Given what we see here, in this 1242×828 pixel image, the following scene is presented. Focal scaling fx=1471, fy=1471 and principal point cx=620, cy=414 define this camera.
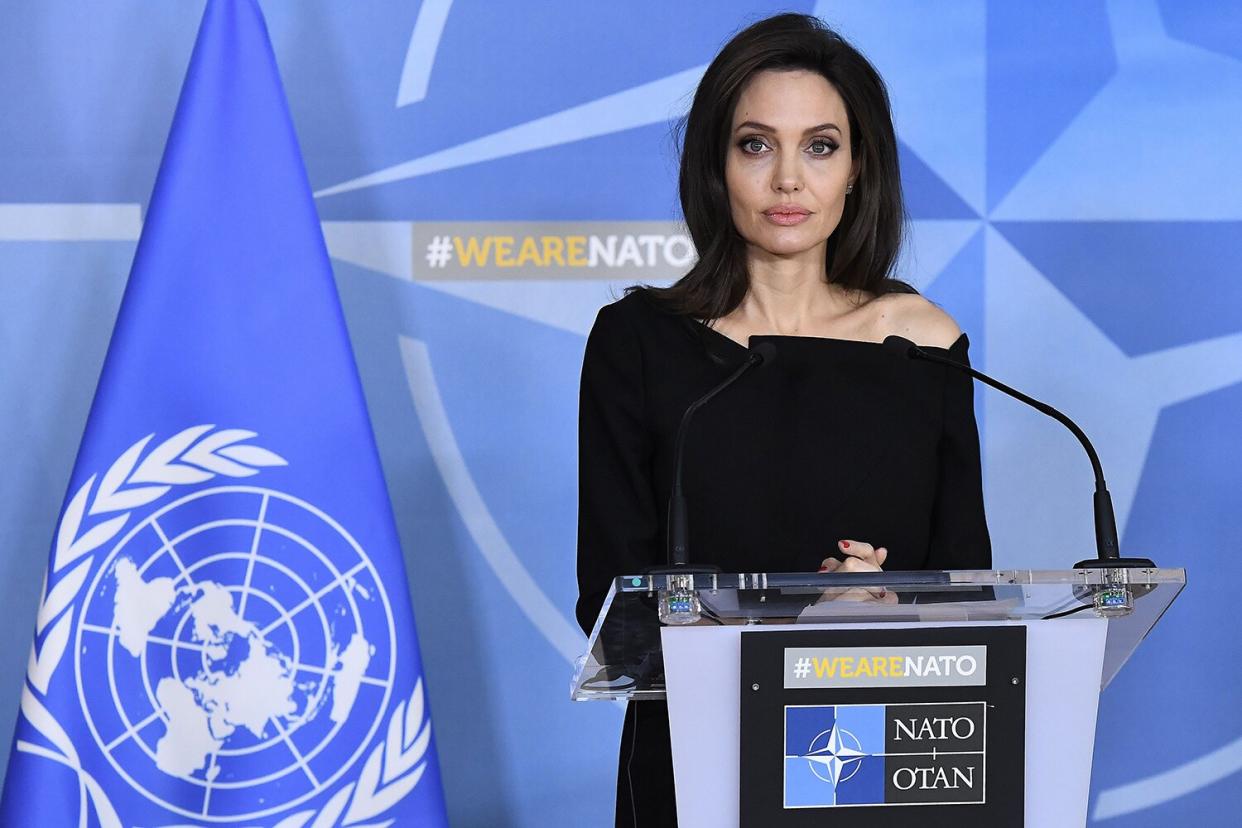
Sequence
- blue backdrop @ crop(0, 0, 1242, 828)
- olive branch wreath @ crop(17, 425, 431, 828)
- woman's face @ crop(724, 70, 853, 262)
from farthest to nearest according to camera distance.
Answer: blue backdrop @ crop(0, 0, 1242, 828), olive branch wreath @ crop(17, 425, 431, 828), woman's face @ crop(724, 70, 853, 262)

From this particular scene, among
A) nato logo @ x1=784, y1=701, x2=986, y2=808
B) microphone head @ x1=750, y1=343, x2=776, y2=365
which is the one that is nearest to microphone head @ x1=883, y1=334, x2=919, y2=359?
microphone head @ x1=750, y1=343, x2=776, y2=365

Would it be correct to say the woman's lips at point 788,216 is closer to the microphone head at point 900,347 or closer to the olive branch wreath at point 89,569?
the microphone head at point 900,347

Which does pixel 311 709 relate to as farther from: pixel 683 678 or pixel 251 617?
pixel 683 678

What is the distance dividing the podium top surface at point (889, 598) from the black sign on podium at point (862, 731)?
0.03 metres

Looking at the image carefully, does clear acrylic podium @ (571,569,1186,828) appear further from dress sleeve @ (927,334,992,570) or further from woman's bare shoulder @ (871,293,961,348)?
woman's bare shoulder @ (871,293,961,348)

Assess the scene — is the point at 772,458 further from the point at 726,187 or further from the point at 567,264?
the point at 567,264

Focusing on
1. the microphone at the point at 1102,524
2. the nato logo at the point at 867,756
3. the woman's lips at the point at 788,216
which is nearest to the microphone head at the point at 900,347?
the microphone at the point at 1102,524

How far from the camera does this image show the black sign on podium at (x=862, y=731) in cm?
125

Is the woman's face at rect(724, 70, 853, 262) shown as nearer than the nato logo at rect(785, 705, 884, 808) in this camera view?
No

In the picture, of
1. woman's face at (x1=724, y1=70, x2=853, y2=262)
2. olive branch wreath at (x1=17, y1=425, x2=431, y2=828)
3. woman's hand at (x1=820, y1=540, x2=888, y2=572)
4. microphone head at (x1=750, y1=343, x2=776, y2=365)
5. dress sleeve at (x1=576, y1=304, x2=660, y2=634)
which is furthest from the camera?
olive branch wreath at (x1=17, y1=425, x2=431, y2=828)

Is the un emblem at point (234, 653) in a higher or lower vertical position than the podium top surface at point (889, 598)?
lower

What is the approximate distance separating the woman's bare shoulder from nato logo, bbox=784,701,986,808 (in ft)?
2.88

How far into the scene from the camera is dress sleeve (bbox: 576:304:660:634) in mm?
1836

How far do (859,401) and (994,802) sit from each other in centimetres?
78
